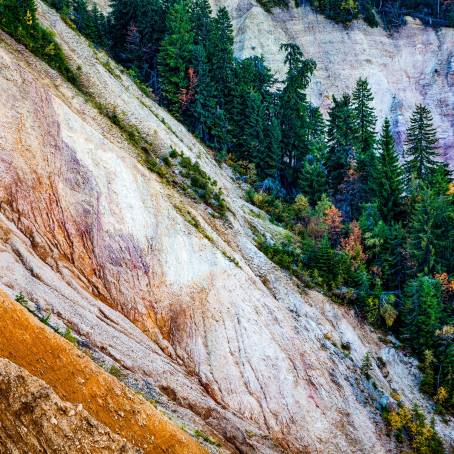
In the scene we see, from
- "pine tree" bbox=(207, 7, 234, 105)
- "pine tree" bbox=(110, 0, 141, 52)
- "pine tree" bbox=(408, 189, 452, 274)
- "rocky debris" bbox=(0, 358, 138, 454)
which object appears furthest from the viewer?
"pine tree" bbox=(110, 0, 141, 52)

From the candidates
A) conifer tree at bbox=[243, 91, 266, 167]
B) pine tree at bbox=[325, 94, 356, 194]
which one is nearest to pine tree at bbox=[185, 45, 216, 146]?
conifer tree at bbox=[243, 91, 266, 167]

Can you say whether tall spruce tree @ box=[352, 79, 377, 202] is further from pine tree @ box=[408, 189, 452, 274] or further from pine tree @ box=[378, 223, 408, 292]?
pine tree @ box=[378, 223, 408, 292]

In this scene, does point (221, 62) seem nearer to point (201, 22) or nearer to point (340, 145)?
point (201, 22)

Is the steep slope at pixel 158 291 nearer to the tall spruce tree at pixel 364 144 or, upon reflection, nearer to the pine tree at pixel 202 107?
the pine tree at pixel 202 107

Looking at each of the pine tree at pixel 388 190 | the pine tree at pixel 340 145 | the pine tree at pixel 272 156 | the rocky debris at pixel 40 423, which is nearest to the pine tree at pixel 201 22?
the pine tree at pixel 272 156

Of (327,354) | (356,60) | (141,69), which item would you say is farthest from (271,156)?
(356,60)
